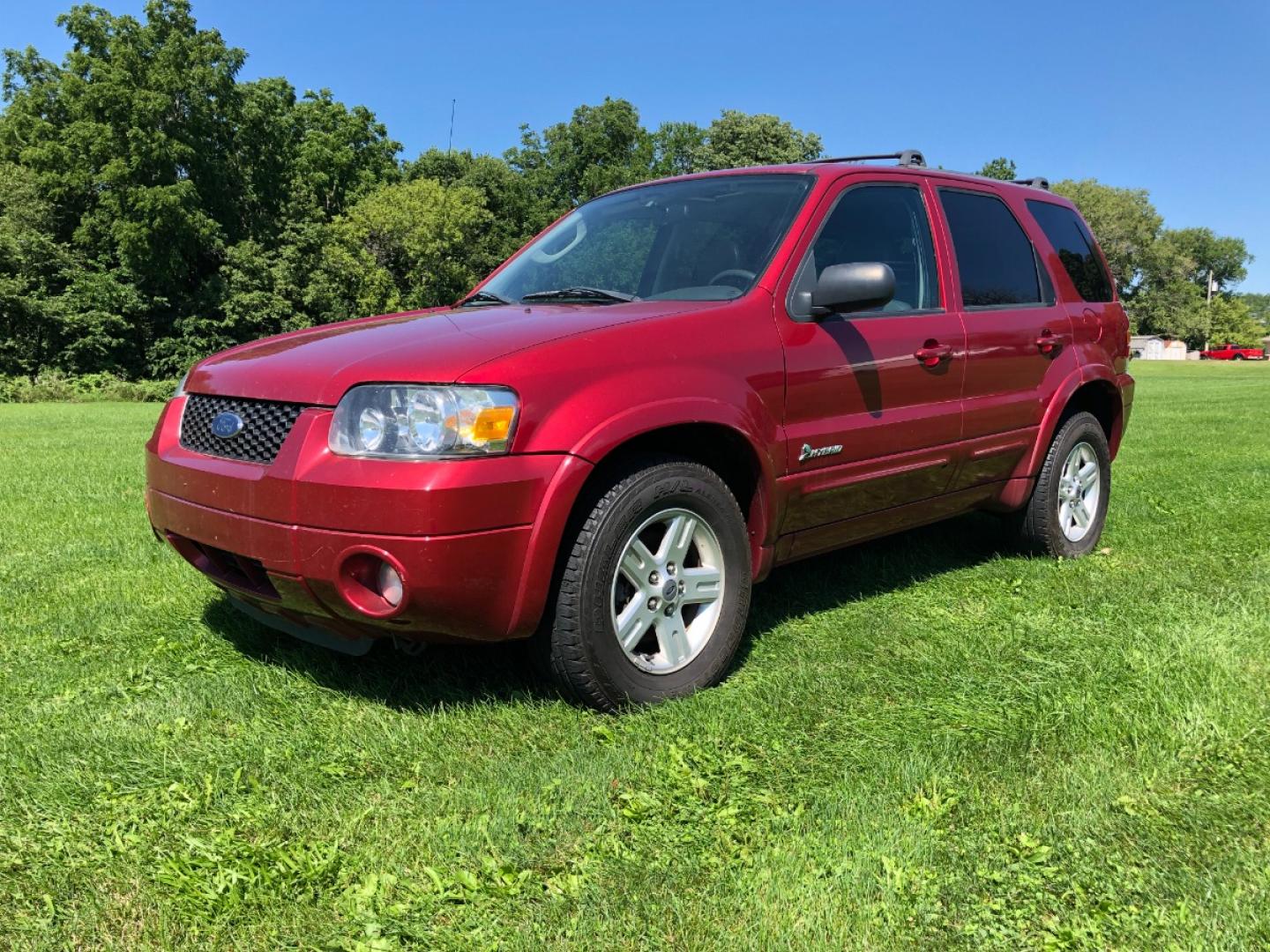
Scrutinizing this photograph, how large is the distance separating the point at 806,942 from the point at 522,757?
1073 mm

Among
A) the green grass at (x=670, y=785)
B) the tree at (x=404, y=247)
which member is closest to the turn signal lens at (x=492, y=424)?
the green grass at (x=670, y=785)

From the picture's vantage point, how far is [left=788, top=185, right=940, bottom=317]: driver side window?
3844 mm

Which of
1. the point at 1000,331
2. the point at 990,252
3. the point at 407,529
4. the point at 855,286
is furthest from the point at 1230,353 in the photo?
the point at 407,529

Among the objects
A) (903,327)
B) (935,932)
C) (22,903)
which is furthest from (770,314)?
(22,903)

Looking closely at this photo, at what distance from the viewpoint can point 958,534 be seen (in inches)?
229

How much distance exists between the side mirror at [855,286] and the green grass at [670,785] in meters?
1.32

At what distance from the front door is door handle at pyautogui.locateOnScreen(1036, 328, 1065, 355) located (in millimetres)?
753

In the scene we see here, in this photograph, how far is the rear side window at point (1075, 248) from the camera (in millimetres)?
5168

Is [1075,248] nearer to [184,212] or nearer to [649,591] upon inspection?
[649,591]

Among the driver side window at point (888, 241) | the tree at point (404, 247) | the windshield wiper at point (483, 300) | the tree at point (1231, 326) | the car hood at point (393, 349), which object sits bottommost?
the car hood at point (393, 349)

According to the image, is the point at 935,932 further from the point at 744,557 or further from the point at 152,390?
the point at 152,390

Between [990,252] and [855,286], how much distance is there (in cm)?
158

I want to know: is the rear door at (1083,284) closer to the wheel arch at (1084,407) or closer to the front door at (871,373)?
the wheel arch at (1084,407)

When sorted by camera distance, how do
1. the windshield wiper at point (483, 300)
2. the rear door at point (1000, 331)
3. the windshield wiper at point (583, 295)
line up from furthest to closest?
the rear door at point (1000, 331) < the windshield wiper at point (483, 300) < the windshield wiper at point (583, 295)
